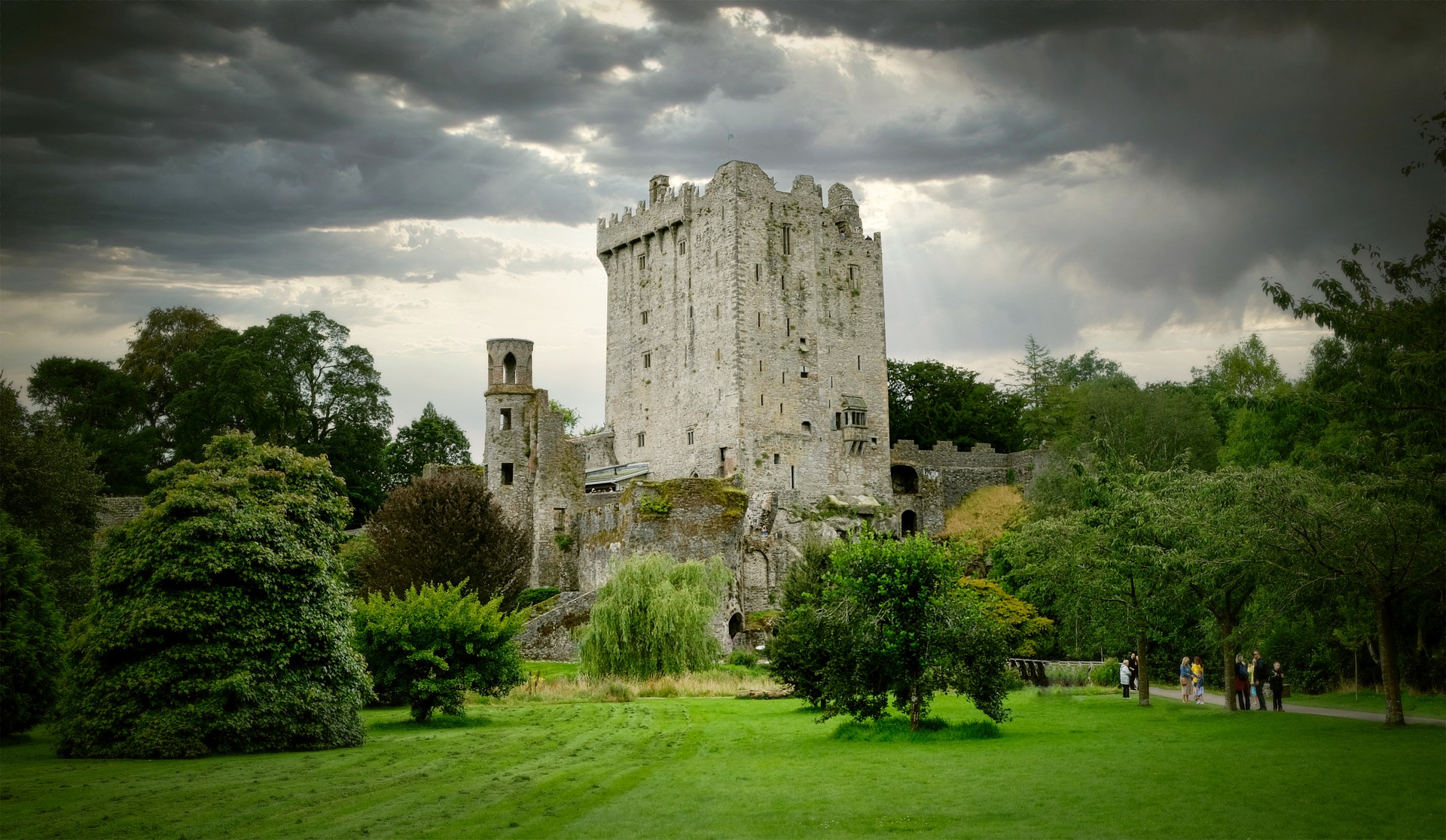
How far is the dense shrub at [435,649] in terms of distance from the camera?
25.3 metres

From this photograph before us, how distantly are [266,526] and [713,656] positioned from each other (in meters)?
17.7

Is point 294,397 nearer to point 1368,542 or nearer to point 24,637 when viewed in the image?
point 24,637

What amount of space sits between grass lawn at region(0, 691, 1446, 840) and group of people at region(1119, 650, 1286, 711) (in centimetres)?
353

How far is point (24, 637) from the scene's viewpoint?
70.8 feet

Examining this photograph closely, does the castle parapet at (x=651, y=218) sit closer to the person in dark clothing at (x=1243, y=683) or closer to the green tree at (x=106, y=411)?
the green tree at (x=106, y=411)

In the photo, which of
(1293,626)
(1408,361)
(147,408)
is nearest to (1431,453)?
(1408,361)

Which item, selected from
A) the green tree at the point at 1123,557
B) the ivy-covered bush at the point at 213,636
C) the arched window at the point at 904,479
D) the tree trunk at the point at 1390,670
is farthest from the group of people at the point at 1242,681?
the arched window at the point at 904,479

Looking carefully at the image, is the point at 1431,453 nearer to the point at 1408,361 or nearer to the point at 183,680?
the point at 1408,361

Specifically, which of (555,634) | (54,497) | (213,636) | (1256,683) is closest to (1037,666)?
(1256,683)

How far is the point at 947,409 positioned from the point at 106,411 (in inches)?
1847

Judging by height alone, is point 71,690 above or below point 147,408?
below

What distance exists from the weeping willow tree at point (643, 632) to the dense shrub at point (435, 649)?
8.53m

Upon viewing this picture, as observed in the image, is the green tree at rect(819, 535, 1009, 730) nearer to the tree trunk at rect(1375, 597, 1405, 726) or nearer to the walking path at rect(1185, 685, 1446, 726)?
the tree trunk at rect(1375, 597, 1405, 726)

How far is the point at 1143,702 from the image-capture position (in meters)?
27.5
